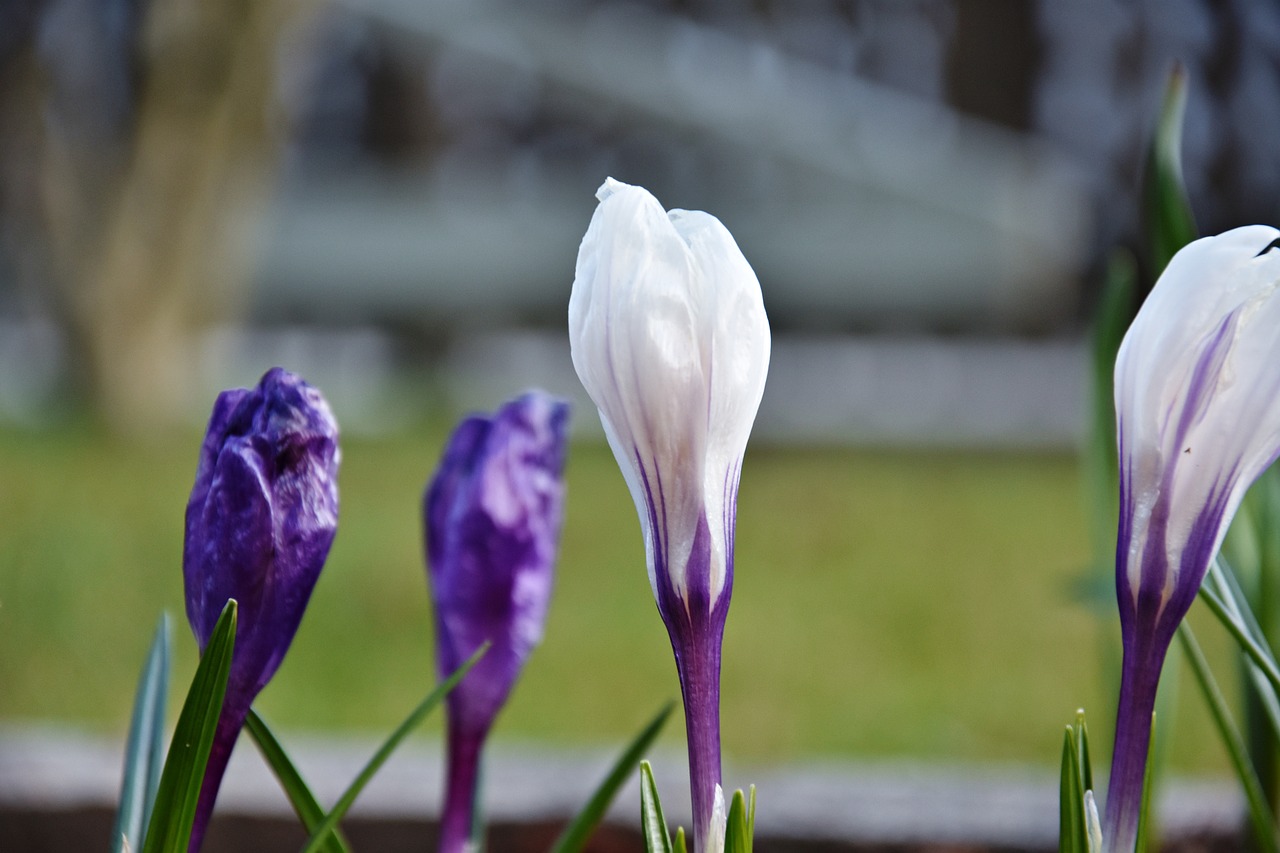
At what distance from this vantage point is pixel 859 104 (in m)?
5.05

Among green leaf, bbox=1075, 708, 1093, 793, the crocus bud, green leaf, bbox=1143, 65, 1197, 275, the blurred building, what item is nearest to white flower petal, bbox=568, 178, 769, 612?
the crocus bud

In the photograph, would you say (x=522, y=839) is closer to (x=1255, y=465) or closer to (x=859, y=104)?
(x=1255, y=465)

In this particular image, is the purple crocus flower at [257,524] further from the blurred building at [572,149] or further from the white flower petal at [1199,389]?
the blurred building at [572,149]

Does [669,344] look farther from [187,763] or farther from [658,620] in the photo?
[658,620]

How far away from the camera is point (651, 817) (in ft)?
1.08

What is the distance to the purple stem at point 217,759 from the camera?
342mm

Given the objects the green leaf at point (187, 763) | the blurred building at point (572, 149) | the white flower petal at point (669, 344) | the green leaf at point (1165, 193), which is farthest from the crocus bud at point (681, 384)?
the blurred building at point (572, 149)

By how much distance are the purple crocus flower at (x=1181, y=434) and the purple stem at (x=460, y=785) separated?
0.65 ft

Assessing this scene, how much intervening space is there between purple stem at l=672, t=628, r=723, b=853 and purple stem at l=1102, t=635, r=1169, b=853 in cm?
9

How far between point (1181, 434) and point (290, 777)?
0.25 m

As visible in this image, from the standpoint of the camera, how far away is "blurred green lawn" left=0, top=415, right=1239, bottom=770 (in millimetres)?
1316

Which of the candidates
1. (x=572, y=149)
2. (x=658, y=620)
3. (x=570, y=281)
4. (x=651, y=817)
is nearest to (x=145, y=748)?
(x=651, y=817)

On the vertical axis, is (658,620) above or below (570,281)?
below

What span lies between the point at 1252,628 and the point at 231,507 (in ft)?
0.97
